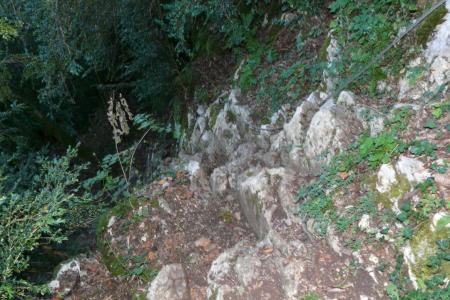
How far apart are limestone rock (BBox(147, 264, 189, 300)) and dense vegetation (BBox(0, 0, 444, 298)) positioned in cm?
126

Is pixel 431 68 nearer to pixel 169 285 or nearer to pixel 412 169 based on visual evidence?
pixel 412 169

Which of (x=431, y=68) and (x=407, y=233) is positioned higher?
(x=431, y=68)

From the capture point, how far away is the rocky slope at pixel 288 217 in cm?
341

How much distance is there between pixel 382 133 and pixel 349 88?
1.04m

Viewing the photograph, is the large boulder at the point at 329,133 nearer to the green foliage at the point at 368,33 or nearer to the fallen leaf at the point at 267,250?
the green foliage at the point at 368,33

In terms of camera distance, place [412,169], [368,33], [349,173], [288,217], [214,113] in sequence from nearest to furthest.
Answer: [412,169]
[349,173]
[288,217]
[368,33]
[214,113]

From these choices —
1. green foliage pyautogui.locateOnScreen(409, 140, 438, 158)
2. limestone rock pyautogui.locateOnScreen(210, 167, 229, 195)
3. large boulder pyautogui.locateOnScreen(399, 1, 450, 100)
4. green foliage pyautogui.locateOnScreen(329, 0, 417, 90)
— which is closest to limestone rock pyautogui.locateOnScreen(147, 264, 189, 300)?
limestone rock pyautogui.locateOnScreen(210, 167, 229, 195)

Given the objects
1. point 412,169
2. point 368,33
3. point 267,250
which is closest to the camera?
point 412,169

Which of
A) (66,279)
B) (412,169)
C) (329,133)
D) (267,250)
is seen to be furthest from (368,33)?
(66,279)

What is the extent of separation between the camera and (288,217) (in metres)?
4.31

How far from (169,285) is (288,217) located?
5.45 ft

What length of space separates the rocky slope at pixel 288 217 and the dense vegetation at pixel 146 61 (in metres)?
0.52

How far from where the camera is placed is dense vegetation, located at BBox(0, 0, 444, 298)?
4508 millimetres

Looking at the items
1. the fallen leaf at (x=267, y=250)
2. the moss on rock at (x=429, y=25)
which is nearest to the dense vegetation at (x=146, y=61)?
the moss on rock at (x=429, y=25)
